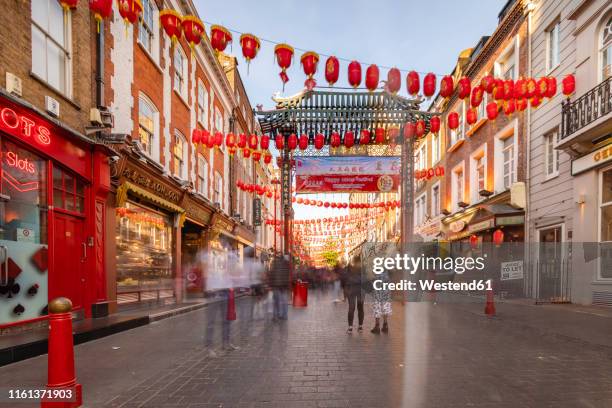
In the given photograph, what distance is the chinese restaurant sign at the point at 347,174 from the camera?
1658cm

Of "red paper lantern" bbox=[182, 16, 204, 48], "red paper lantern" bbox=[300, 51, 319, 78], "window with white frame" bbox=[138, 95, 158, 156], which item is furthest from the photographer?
"window with white frame" bbox=[138, 95, 158, 156]

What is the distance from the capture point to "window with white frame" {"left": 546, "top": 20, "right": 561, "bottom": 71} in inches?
543

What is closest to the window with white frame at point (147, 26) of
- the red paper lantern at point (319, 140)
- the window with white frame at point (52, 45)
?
the window with white frame at point (52, 45)

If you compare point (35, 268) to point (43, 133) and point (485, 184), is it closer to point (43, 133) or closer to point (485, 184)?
point (43, 133)

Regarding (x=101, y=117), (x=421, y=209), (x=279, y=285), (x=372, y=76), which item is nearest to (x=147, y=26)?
(x=101, y=117)

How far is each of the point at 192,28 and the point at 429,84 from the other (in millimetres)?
5344

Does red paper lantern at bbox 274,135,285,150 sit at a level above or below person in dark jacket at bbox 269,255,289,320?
above

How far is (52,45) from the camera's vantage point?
8.21m

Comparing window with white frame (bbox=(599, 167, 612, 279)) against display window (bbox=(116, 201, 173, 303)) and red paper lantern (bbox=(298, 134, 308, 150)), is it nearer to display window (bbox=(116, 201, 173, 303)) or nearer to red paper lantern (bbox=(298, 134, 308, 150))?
red paper lantern (bbox=(298, 134, 308, 150))

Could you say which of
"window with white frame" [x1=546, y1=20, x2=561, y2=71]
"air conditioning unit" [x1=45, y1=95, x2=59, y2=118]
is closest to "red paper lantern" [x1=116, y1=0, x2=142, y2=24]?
"air conditioning unit" [x1=45, y1=95, x2=59, y2=118]

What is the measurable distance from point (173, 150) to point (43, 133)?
7.14 m

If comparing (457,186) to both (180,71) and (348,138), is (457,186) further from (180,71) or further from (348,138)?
(180,71)

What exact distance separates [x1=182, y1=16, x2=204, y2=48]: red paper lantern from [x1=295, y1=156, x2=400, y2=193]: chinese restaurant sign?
9.55 meters

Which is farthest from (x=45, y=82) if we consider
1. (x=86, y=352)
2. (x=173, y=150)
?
(x=173, y=150)
